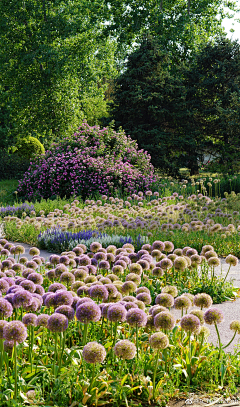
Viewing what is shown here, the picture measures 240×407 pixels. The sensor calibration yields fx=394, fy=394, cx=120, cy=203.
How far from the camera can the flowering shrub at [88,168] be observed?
12680 millimetres

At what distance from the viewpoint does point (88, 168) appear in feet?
41.8

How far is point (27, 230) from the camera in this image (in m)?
7.96

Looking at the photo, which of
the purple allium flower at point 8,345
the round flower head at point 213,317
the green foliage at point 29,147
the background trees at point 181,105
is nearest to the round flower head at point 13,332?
the purple allium flower at point 8,345

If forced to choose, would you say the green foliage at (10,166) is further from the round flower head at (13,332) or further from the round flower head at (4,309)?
the round flower head at (13,332)

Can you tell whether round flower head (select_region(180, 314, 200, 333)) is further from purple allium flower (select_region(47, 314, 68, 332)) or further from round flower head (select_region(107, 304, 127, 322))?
purple allium flower (select_region(47, 314, 68, 332))

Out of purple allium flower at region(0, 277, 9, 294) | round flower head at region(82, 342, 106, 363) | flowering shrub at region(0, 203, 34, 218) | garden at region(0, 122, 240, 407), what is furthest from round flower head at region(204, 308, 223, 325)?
flowering shrub at region(0, 203, 34, 218)

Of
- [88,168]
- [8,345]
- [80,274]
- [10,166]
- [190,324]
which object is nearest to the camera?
[8,345]

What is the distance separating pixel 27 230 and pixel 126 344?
6046 millimetres

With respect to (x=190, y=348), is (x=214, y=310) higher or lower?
higher

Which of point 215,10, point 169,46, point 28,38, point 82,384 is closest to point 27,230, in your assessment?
point 82,384

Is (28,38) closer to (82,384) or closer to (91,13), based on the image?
(91,13)

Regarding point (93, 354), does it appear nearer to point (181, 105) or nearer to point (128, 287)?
point (128, 287)

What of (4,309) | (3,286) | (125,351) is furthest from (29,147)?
(125,351)

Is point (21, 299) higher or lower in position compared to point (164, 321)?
higher
